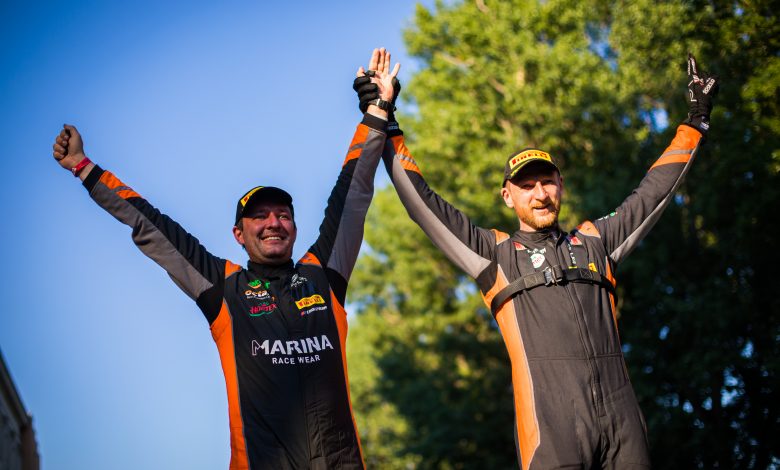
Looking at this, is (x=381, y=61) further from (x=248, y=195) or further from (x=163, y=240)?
(x=163, y=240)

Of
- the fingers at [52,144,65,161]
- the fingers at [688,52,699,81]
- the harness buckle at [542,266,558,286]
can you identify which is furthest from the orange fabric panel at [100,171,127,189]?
the fingers at [688,52,699,81]

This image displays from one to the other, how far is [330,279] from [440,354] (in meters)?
19.2

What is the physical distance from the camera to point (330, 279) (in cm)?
601

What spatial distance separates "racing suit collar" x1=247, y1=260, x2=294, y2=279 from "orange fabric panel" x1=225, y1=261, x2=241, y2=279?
10 centimetres

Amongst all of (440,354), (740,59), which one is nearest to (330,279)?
(740,59)

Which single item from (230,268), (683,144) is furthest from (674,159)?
(230,268)

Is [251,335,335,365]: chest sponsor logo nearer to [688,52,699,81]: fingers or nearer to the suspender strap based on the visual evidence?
the suspender strap

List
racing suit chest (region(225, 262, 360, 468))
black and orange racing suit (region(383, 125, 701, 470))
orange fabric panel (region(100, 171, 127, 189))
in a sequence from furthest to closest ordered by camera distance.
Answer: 1. orange fabric panel (region(100, 171, 127, 189))
2. racing suit chest (region(225, 262, 360, 468))
3. black and orange racing suit (region(383, 125, 701, 470))

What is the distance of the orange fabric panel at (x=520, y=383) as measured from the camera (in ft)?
16.9

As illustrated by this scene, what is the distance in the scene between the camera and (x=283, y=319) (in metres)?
5.69

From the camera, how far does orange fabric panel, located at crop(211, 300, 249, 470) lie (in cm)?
530

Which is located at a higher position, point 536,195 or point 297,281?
point 536,195

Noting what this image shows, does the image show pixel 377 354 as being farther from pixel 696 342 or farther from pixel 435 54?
pixel 696 342

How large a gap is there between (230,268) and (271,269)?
0.99ft
